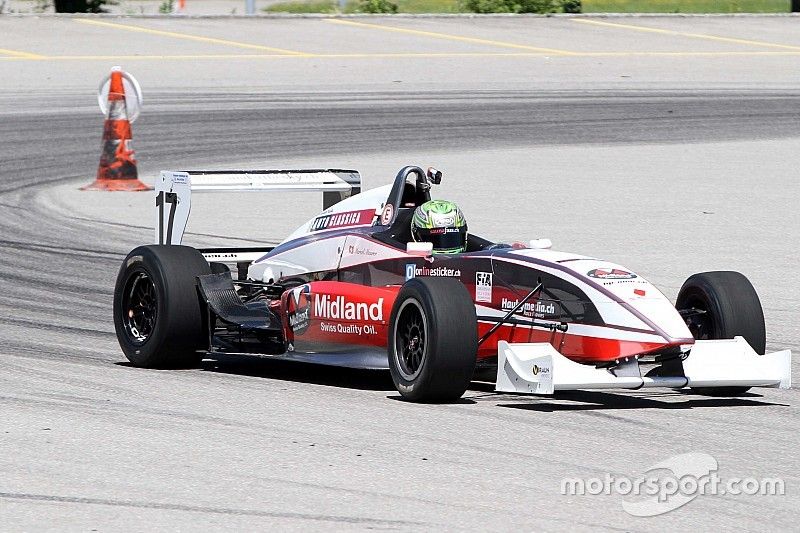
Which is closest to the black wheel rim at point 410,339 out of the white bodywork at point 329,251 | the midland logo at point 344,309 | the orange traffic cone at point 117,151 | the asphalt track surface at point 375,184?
the asphalt track surface at point 375,184

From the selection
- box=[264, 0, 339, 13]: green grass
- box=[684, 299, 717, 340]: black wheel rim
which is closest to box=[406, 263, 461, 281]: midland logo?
box=[684, 299, 717, 340]: black wheel rim

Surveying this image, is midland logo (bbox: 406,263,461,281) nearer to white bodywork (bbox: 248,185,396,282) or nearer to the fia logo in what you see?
the fia logo

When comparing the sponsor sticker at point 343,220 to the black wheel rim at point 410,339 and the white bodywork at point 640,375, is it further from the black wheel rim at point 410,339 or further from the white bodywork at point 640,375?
the white bodywork at point 640,375

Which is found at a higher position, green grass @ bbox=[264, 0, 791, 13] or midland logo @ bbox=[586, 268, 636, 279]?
green grass @ bbox=[264, 0, 791, 13]

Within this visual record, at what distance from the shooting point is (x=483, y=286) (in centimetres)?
886

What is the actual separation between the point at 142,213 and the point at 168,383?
756cm

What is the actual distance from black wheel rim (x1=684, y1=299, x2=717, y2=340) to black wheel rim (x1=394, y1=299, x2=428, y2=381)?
156 cm

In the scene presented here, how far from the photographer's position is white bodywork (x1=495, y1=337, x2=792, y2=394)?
8.05 metres

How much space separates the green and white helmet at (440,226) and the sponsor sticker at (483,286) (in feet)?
1.63

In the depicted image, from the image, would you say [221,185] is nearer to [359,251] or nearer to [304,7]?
[359,251]

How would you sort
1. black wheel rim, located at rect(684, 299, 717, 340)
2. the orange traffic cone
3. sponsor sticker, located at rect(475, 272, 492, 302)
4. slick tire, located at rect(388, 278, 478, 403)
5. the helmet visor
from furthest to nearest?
1. the orange traffic cone
2. the helmet visor
3. black wheel rim, located at rect(684, 299, 717, 340)
4. sponsor sticker, located at rect(475, 272, 492, 302)
5. slick tire, located at rect(388, 278, 478, 403)

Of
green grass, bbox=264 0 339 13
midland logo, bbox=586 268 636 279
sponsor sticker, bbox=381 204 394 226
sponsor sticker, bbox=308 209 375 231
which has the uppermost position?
green grass, bbox=264 0 339 13

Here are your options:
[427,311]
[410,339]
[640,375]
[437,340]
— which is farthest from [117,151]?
[640,375]

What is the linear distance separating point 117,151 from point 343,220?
27.2 ft
